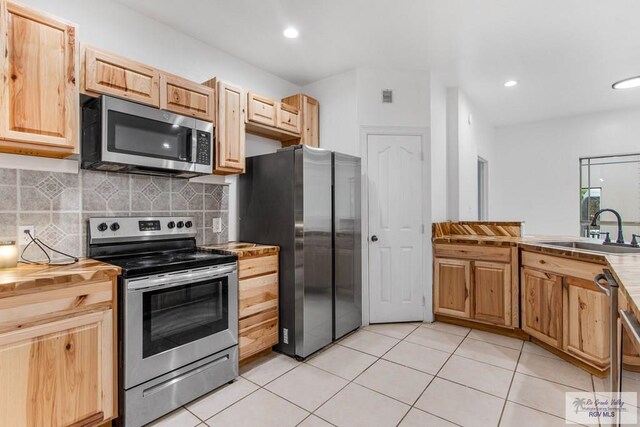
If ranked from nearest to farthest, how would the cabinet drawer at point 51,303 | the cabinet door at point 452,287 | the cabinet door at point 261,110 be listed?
the cabinet drawer at point 51,303, the cabinet door at point 261,110, the cabinet door at point 452,287

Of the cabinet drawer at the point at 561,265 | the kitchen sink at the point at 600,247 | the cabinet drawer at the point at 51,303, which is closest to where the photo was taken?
the cabinet drawer at the point at 51,303

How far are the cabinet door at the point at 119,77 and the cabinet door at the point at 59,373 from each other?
1.38 metres

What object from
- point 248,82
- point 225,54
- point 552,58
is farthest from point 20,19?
point 552,58

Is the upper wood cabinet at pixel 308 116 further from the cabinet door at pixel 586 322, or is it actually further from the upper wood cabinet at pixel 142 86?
the cabinet door at pixel 586 322

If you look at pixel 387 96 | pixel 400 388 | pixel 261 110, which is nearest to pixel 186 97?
pixel 261 110

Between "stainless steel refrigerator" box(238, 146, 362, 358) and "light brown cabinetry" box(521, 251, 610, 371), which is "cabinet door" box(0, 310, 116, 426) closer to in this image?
"stainless steel refrigerator" box(238, 146, 362, 358)

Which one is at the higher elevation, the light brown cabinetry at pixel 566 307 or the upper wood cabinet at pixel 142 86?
the upper wood cabinet at pixel 142 86

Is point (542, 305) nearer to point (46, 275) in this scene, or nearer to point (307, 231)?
point (307, 231)

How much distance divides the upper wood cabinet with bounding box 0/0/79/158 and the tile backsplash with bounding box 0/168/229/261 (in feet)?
0.77

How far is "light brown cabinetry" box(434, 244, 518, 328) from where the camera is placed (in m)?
3.13

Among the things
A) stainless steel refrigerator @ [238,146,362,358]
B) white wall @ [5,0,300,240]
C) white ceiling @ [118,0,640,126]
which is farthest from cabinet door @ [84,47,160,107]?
stainless steel refrigerator @ [238,146,362,358]

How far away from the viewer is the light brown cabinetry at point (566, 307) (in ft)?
7.60

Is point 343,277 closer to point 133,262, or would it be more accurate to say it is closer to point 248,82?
point 133,262

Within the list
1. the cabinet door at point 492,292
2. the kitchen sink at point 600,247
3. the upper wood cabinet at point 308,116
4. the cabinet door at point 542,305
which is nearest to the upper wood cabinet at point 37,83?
the upper wood cabinet at point 308,116
